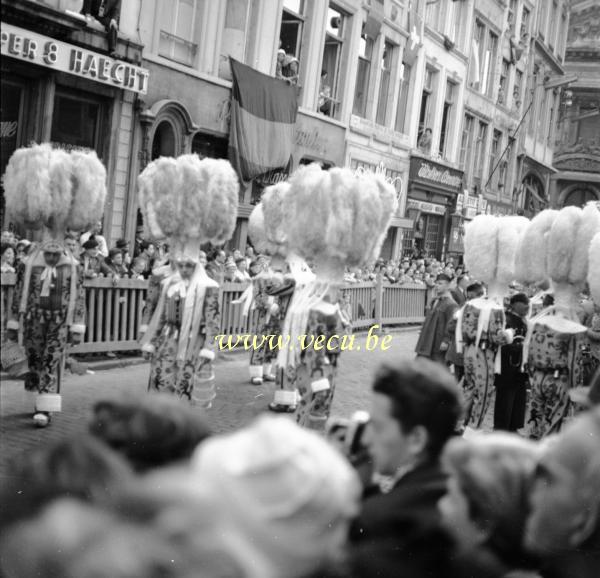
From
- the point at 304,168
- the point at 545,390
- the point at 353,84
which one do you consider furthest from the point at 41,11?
the point at 353,84

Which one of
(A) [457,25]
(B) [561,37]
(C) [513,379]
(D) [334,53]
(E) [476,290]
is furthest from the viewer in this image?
(B) [561,37]

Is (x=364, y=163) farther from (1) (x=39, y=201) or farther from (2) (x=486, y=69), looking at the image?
(1) (x=39, y=201)

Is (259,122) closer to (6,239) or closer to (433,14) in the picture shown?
(6,239)

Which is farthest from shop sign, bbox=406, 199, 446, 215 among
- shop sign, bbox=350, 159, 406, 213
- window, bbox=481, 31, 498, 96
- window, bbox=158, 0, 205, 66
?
window, bbox=158, 0, 205, 66

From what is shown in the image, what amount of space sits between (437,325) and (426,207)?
66.5ft

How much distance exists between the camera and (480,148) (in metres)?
35.9

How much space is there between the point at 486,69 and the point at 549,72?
11.2 meters

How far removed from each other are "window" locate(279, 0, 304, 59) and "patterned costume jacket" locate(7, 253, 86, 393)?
14.5 metres

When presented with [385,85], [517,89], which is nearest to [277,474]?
[385,85]

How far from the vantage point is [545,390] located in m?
7.23

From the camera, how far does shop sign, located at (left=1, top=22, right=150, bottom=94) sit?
12758 millimetres

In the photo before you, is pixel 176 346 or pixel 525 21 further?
pixel 525 21

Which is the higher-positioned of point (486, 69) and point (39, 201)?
point (486, 69)

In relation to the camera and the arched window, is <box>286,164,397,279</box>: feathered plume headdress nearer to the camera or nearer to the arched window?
the camera
